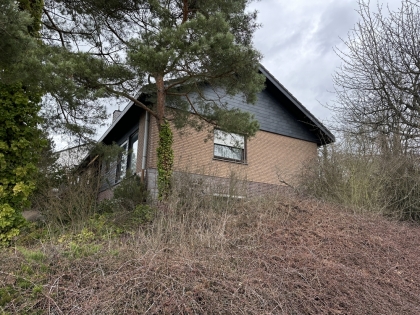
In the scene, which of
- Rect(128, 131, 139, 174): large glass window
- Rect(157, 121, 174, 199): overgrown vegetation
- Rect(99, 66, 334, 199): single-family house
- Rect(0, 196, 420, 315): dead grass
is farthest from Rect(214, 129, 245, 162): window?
Rect(0, 196, 420, 315): dead grass

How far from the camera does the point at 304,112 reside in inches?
557

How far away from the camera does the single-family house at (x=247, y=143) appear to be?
10.9 m

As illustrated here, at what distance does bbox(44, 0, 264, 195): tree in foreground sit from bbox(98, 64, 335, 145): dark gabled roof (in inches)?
107

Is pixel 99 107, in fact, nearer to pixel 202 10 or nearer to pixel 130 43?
pixel 130 43

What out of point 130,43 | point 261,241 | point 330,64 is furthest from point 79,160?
point 330,64

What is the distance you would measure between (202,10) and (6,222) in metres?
6.45

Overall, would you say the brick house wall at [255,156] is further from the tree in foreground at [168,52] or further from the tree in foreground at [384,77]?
the tree in foreground at [384,77]

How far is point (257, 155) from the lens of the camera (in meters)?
13.0

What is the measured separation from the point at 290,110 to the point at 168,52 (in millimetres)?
9407

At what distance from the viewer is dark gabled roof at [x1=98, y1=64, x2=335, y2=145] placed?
12930 millimetres

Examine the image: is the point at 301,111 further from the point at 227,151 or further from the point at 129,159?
the point at 129,159

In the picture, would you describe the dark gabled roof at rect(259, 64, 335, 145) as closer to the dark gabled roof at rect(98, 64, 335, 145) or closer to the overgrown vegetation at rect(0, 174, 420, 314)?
the dark gabled roof at rect(98, 64, 335, 145)

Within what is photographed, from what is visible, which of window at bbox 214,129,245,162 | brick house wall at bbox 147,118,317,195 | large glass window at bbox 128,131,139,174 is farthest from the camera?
large glass window at bbox 128,131,139,174

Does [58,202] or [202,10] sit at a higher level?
[202,10]
